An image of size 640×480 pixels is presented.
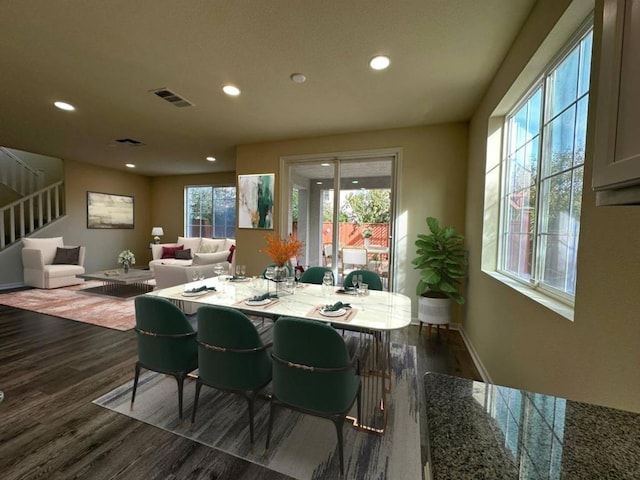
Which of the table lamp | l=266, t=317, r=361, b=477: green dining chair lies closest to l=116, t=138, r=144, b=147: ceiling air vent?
the table lamp

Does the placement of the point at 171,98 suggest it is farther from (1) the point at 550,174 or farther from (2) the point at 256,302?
(1) the point at 550,174

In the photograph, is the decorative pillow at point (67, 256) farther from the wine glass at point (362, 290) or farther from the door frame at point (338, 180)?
the wine glass at point (362, 290)

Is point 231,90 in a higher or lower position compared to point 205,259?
higher

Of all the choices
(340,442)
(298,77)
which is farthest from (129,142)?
(340,442)

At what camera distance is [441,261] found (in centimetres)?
337

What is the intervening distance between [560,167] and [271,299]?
2.14m

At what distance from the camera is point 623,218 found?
1.03 m

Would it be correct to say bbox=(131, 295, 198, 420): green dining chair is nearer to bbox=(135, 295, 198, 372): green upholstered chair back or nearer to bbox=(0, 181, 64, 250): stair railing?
bbox=(135, 295, 198, 372): green upholstered chair back

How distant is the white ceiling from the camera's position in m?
1.86

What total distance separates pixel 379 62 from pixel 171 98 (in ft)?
7.61

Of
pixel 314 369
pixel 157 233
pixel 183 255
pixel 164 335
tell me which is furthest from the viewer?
pixel 157 233

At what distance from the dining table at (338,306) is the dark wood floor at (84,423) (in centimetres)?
48

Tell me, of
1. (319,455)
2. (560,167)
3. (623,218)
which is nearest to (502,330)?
(560,167)

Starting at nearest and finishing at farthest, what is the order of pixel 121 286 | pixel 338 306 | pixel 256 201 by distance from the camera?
pixel 338 306 → pixel 256 201 → pixel 121 286
